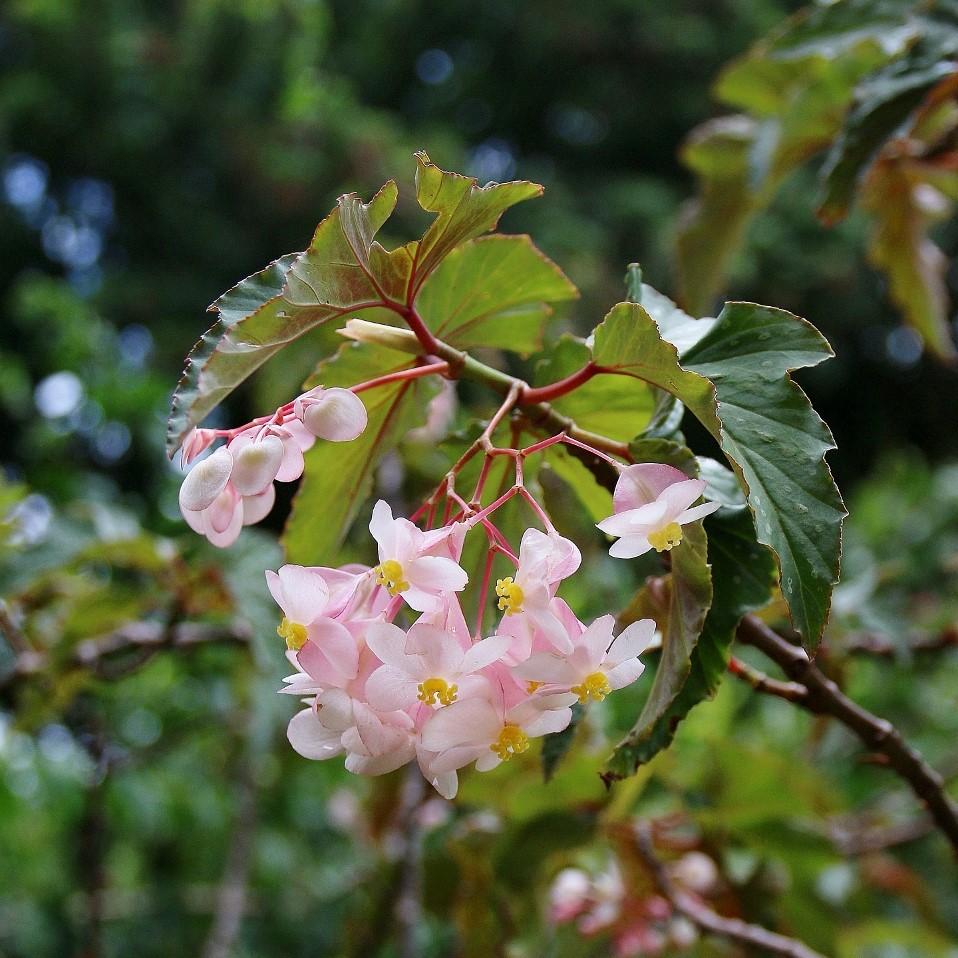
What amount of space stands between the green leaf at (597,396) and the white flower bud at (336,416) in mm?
134

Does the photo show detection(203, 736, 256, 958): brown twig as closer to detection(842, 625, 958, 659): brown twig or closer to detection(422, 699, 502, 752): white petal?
detection(842, 625, 958, 659): brown twig

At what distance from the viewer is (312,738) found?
0.37m

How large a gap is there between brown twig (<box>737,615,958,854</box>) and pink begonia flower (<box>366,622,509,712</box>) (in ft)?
0.51

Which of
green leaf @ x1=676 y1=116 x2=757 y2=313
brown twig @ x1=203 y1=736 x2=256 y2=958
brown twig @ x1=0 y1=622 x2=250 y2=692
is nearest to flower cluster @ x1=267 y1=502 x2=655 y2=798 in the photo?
brown twig @ x1=0 y1=622 x2=250 y2=692

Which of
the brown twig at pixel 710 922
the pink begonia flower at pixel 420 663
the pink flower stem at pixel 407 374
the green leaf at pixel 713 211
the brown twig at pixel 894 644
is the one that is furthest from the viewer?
the green leaf at pixel 713 211

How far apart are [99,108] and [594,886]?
495 centimetres

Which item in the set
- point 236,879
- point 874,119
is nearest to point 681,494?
point 874,119

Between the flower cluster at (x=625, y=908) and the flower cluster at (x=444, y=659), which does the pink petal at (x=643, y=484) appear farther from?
the flower cluster at (x=625, y=908)

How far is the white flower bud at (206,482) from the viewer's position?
1.18 ft

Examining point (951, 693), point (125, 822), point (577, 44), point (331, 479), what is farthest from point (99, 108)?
point (331, 479)

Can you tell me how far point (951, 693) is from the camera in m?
1.72

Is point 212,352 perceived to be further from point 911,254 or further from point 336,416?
point 911,254

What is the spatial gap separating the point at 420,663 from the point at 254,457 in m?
0.11

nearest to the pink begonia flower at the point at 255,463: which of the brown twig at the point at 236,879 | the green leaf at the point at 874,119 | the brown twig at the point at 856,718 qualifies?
the brown twig at the point at 856,718
